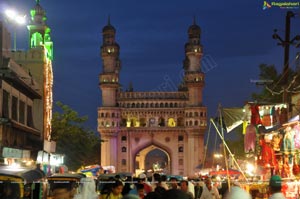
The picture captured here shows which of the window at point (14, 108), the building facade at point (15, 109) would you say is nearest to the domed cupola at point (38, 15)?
the building facade at point (15, 109)

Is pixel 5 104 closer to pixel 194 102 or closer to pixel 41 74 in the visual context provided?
pixel 41 74

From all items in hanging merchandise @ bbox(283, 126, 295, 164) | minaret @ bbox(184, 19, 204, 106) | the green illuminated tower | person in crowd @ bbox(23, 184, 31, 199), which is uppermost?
minaret @ bbox(184, 19, 204, 106)

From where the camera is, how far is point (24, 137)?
3453 cm

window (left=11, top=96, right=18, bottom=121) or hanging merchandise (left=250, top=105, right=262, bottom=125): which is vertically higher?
window (left=11, top=96, right=18, bottom=121)

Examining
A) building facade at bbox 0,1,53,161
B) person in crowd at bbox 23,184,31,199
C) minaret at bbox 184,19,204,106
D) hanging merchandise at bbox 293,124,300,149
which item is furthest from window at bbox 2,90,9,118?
minaret at bbox 184,19,204,106

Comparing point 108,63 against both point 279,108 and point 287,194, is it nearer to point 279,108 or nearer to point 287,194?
point 279,108

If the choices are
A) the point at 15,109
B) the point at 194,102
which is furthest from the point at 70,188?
→ the point at 194,102

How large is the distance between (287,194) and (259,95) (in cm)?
2731

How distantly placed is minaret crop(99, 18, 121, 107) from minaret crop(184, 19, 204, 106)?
9.19m

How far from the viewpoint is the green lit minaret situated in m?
41.8

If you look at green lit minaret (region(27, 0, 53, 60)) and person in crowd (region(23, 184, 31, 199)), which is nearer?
person in crowd (region(23, 184, 31, 199))

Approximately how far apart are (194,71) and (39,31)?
40.6 metres

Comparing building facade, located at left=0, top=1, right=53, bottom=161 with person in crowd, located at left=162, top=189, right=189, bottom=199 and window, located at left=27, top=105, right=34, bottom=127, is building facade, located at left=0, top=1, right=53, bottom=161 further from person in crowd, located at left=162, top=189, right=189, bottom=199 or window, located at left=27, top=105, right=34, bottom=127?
person in crowd, located at left=162, top=189, right=189, bottom=199

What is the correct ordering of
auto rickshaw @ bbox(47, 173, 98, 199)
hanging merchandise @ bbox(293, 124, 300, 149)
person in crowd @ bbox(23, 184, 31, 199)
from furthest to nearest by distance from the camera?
hanging merchandise @ bbox(293, 124, 300, 149)
person in crowd @ bbox(23, 184, 31, 199)
auto rickshaw @ bbox(47, 173, 98, 199)
